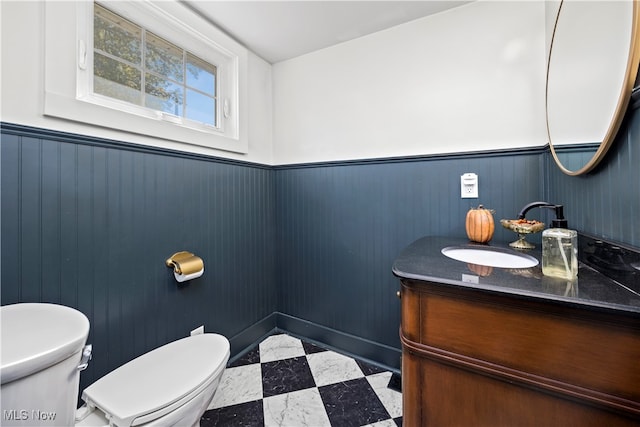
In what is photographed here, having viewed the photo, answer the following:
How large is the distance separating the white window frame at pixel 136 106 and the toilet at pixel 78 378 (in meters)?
0.83

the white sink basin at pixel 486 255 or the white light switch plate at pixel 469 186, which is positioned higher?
the white light switch plate at pixel 469 186

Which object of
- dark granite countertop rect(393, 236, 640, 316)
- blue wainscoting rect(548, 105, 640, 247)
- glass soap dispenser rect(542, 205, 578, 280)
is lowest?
dark granite countertop rect(393, 236, 640, 316)

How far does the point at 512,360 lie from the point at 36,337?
1.24 meters

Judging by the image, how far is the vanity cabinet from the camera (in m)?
0.55

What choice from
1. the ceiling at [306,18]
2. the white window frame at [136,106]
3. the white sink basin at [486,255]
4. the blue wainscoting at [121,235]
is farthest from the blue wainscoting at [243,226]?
the ceiling at [306,18]

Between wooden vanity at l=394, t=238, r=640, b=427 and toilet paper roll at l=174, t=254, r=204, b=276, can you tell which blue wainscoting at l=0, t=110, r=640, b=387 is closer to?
toilet paper roll at l=174, t=254, r=204, b=276

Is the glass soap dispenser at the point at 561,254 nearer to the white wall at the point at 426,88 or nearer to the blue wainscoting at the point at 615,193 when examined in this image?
the blue wainscoting at the point at 615,193

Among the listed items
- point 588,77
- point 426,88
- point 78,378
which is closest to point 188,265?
point 78,378

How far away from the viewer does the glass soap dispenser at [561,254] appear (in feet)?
2.34

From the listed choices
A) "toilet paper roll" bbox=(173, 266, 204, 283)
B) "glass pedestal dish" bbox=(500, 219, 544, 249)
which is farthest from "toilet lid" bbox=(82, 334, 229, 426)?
"glass pedestal dish" bbox=(500, 219, 544, 249)

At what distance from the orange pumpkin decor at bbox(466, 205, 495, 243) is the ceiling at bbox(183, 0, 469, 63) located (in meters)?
1.24

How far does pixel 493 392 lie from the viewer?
688 millimetres

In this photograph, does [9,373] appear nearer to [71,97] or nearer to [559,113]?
[71,97]

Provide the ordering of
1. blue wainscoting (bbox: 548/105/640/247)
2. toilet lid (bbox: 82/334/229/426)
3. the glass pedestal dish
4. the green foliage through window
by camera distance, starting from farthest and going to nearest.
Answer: the green foliage through window
the glass pedestal dish
toilet lid (bbox: 82/334/229/426)
blue wainscoting (bbox: 548/105/640/247)
